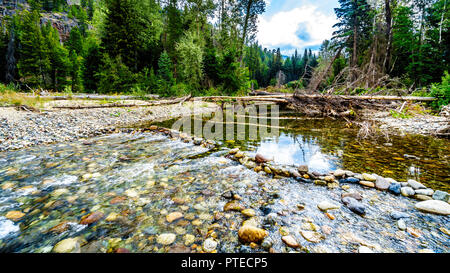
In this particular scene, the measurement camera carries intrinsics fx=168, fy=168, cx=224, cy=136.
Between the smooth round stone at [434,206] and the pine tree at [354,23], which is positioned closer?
the smooth round stone at [434,206]

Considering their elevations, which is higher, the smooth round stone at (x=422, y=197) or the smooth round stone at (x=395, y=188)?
the smooth round stone at (x=395, y=188)

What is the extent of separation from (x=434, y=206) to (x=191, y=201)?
8.26 ft

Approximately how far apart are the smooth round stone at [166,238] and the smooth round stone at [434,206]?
2.48 metres

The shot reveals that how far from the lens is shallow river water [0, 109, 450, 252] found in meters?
1.36

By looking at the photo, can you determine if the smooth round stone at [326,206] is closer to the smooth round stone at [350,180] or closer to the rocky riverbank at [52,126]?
the smooth round stone at [350,180]

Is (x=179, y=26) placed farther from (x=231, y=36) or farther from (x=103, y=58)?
(x=103, y=58)

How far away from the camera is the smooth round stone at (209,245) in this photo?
4.28 ft

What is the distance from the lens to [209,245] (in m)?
1.33

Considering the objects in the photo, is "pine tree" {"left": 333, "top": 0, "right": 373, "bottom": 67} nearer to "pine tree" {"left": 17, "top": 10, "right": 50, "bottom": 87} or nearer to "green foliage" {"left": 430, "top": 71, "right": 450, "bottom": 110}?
"green foliage" {"left": 430, "top": 71, "right": 450, "bottom": 110}

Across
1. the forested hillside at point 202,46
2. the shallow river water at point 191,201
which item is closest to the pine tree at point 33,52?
the forested hillside at point 202,46

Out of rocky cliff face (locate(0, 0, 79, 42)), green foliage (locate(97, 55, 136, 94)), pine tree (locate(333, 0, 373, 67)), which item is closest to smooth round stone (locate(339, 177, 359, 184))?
green foliage (locate(97, 55, 136, 94))

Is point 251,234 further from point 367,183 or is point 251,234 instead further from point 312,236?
point 367,183

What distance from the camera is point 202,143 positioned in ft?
14.1
